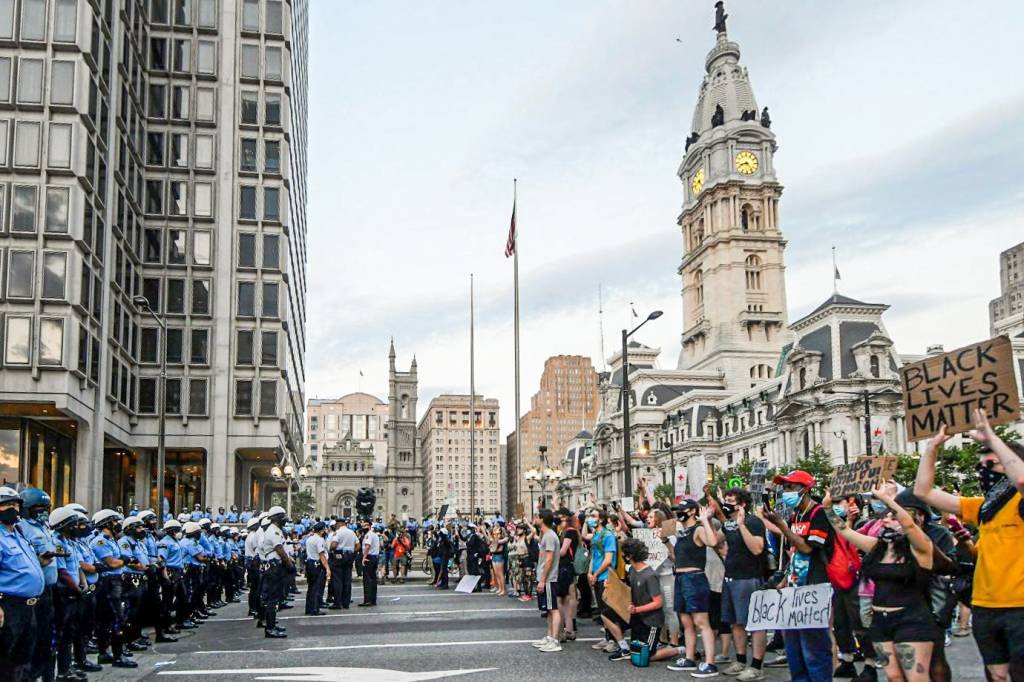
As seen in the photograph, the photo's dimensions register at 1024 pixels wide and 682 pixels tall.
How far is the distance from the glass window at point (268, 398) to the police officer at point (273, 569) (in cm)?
3592

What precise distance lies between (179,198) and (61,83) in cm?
1652

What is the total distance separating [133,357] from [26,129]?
608 inches

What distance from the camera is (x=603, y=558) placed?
15422 mm

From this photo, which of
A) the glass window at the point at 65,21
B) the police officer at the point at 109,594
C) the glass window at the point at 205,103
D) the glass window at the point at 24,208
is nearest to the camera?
the police officer at the point at 109,594

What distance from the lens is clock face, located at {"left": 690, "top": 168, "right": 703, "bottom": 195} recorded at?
146 m

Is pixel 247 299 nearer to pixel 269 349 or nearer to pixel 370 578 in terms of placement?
pixel 269 349

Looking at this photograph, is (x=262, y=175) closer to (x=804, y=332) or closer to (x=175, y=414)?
(x=175, y=414)

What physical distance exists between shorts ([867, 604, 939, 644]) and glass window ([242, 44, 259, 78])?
51630mm

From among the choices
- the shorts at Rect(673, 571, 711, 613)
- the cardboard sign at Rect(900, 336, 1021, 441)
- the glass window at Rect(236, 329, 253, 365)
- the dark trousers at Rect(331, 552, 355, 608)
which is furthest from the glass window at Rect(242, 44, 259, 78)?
the cardboard sign at Rect(900, 336, 1021, 441)

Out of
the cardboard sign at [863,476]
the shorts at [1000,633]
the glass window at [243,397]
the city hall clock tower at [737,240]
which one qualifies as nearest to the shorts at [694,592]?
the cardboard sign at [863,476]

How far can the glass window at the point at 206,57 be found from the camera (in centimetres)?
5334

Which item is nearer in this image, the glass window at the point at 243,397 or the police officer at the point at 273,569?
the police officer at the point at 273,569

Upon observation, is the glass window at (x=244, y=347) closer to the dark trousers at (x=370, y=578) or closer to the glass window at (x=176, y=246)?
the glass window at (x=176, y=246)

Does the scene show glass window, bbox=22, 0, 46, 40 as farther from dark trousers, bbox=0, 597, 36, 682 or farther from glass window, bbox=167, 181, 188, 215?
dark trousers, bbox=0, 597, 36, 682
